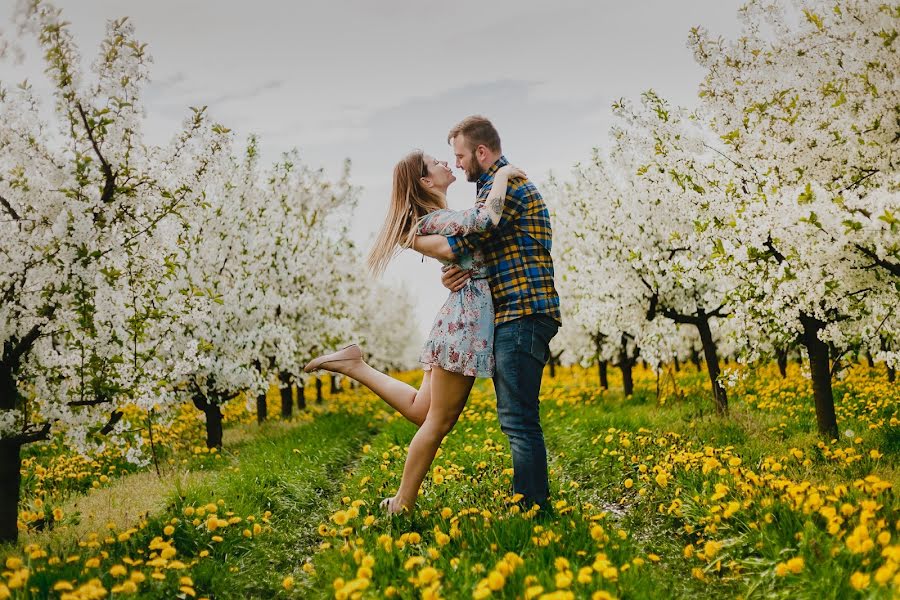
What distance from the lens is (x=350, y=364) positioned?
5.05 m

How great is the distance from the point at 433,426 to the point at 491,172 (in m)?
1.81

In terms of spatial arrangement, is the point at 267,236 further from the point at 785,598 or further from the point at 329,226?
the point at 785,598

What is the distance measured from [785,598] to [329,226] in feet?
45.0

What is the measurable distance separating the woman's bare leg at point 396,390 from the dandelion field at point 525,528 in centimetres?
66

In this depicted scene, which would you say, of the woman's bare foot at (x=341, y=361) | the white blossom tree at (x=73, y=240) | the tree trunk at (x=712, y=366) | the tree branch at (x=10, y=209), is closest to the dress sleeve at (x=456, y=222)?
the woman's bare foot at (x=341, y=361)

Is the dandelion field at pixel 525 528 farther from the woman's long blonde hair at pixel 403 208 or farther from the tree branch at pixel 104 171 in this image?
the tree branch at pixel 104 171

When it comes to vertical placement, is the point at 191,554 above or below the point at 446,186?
below

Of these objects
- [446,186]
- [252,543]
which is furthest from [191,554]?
[446,186]

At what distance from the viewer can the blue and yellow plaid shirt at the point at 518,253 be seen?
414 centimetres

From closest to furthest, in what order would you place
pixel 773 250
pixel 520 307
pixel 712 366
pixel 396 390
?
pixel 520 307
pixel 396 390
pixel 773 250
pixel 712 366

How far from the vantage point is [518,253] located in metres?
4.23

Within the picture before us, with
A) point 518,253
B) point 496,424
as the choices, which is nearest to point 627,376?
point 496,424

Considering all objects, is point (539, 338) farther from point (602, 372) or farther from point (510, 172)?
point (602, 372)

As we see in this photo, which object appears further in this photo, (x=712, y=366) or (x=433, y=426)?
(x=712, y=366)
